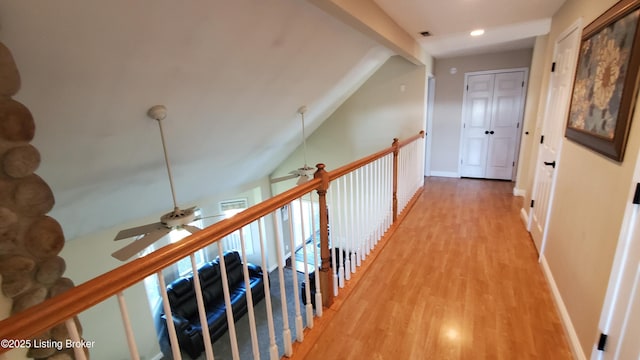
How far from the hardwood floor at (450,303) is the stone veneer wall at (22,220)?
4.44 ft

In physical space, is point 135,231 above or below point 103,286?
below

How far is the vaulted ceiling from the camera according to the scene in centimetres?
153

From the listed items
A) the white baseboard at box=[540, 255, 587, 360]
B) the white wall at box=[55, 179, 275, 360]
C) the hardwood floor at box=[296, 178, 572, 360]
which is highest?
the white baseboard at box=[540, 255, 587, 360]

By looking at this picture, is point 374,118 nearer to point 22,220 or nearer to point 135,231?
point 135,231

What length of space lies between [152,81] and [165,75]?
97 millimetres

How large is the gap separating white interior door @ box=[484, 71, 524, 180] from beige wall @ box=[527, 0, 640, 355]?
295 cm

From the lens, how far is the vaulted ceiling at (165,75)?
1.53m

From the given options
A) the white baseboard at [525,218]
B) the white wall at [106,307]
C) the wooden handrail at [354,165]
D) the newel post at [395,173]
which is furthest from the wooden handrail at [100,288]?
the white wall at [106,307]

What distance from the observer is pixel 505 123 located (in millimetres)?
5258

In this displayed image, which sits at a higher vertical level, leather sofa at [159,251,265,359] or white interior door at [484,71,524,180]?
white interior door at [484,71,524,180]

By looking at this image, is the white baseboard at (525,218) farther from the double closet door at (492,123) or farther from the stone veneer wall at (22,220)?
the stone veneer wall at (22,220)

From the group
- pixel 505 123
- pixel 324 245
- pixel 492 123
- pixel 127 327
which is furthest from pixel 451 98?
pixel 127 327

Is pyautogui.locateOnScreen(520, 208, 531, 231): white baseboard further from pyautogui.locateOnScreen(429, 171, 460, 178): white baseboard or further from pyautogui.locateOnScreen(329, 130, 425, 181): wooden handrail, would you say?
pyautogui.locateOnScreen(429, 171, 460, 178): white baseboard

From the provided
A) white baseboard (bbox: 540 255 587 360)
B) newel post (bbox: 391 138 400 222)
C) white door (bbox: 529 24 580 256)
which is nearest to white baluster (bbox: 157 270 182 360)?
white baseboard (bbox: 540 255 587 360)
